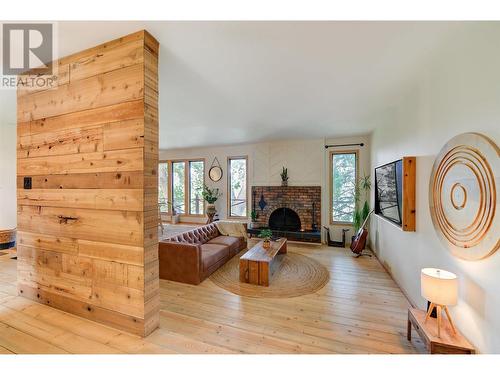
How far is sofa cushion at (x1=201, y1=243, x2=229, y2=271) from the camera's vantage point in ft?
10.8

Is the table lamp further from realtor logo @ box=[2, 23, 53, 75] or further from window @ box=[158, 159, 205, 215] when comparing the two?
window @ box=[158, 159, 205, 215]

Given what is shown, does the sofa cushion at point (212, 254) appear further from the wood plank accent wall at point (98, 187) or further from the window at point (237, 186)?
the window at point (237, 186)

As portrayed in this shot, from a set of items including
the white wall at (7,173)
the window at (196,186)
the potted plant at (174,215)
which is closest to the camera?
the white wall at (7,173)

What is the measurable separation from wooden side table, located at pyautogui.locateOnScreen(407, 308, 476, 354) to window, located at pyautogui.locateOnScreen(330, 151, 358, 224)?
3.84m

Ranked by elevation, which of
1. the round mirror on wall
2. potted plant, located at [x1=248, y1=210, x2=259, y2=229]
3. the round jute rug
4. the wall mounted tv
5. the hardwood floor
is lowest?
the round jute rug

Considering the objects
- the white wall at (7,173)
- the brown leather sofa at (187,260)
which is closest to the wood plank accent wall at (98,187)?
the brown leather sofa at (187,260)

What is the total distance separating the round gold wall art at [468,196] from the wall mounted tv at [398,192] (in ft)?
1.80

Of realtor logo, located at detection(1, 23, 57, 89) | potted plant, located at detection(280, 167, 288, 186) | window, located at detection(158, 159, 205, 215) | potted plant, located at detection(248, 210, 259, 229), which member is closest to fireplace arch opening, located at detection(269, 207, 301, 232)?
potted plant, located at detection(248, 210, 259, 229)

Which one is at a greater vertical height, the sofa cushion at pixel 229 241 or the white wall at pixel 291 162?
the white wall at pixel 291 162

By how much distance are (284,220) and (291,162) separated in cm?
171

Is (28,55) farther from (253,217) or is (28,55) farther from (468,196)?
(253,217)

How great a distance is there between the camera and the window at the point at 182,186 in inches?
291

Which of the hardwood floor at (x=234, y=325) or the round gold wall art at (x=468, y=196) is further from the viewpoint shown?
the hardwood floor at (x=234, y=325)
